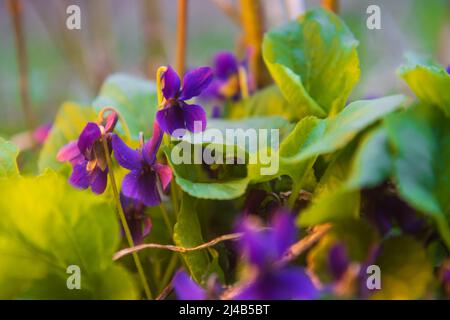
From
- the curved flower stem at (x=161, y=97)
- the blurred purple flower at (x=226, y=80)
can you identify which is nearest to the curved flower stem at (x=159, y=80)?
the curved flower stem at (x=161, y=97)

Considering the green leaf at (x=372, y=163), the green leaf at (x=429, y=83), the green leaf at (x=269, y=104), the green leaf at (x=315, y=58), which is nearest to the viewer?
the green leaf at (x=372, y=163)

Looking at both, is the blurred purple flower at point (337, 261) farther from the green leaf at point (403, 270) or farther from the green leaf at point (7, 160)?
the green leaf at point (7, 160)

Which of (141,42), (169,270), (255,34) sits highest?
(141,42)

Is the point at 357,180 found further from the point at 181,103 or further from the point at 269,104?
the point at 269,104

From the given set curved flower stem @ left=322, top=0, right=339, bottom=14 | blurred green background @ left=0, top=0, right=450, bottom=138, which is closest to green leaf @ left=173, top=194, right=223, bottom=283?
blurred green background @ left=0, top=0, right=450, bottom=138

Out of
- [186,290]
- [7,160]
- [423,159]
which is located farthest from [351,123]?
[7,160]
